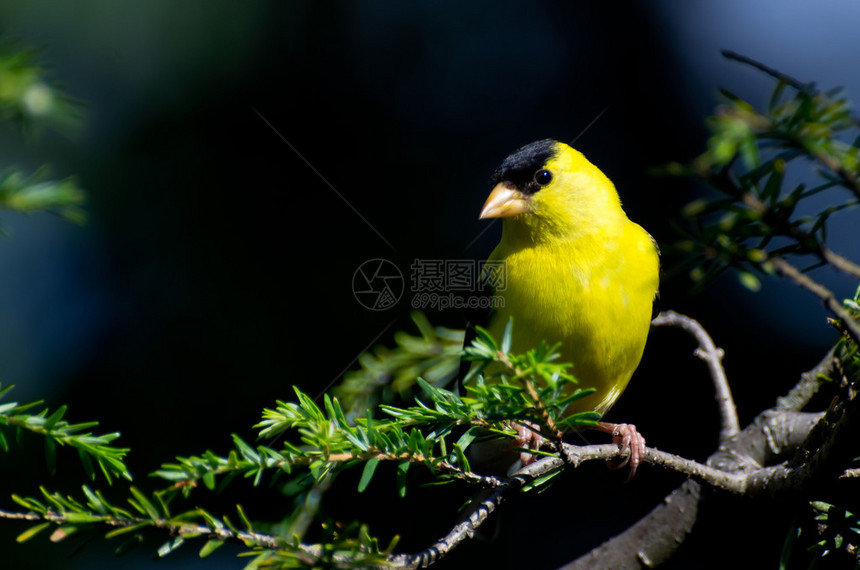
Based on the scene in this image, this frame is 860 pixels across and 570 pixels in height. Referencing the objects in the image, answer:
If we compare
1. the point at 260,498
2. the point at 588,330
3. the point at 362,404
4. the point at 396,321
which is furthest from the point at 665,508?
the point at 260,498

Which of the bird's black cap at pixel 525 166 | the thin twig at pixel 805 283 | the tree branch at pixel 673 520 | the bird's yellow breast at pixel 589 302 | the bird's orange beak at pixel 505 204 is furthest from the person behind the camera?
the bird's black cap at pixel 525 166

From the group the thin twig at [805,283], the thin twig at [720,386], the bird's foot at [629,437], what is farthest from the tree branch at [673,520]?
the thin twig at [805,283]

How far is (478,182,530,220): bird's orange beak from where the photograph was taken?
102 inches

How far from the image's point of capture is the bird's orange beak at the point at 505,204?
2.59m

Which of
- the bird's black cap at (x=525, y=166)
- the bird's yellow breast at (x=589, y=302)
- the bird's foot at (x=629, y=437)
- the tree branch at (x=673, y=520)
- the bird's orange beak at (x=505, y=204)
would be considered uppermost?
the bird's black cap at (x=525, y=166)

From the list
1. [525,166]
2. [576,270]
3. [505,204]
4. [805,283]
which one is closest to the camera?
[805,283]

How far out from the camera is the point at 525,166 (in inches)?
107

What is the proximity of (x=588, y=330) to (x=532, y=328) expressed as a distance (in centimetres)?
17

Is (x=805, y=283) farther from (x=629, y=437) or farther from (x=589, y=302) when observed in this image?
(x=629, y=437)

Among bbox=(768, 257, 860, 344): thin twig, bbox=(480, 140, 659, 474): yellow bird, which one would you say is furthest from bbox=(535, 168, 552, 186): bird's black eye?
bbox=(768, 257, 860, 344): thin twig

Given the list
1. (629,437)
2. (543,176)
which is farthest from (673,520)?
(543,176)

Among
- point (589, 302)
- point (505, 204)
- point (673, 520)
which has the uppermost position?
point (505, 204)

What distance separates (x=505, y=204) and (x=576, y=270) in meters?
0.49

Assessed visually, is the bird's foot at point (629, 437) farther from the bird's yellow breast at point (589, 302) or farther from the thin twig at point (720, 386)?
the thin twig at point (720, 386)
